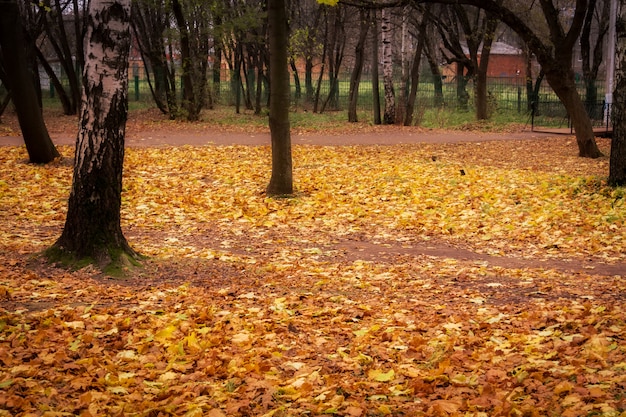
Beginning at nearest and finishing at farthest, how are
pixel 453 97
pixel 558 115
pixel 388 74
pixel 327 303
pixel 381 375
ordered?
pixel 381 375 → pixel 327 303 → pixel 388 74 → pixel 558 115 → pixel 453 97

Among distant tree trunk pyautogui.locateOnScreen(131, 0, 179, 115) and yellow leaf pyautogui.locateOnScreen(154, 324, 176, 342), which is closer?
yellow leaf pyautogui.locateOnScreen(154, 324, 176, 342)

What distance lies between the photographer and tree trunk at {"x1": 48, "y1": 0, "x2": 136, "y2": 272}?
6699 millimetres

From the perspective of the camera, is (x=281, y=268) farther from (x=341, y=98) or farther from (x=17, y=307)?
(x=341, y=98)

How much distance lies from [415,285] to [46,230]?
5185 millimetres

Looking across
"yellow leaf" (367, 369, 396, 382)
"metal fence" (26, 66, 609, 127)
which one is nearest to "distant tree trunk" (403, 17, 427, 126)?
"metal fence" (26, 66, 609, 127)

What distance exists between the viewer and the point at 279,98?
37.3 ft

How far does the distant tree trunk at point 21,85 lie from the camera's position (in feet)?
43.8

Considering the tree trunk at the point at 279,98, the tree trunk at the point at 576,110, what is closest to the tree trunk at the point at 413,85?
the tree trunk at the point at 576,110

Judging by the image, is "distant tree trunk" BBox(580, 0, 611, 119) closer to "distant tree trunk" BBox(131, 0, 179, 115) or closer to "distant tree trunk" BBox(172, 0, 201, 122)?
"distant tree trunk" BBox(172, 0, 201, 122)

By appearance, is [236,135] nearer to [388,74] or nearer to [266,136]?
[266,136]

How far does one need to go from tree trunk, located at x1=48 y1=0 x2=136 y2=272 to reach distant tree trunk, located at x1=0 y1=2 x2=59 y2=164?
7.73m

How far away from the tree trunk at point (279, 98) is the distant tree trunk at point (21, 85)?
5321 mm

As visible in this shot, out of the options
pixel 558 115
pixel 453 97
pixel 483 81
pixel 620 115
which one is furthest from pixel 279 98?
pixel 453 97

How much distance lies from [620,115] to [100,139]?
8572 millimetres
